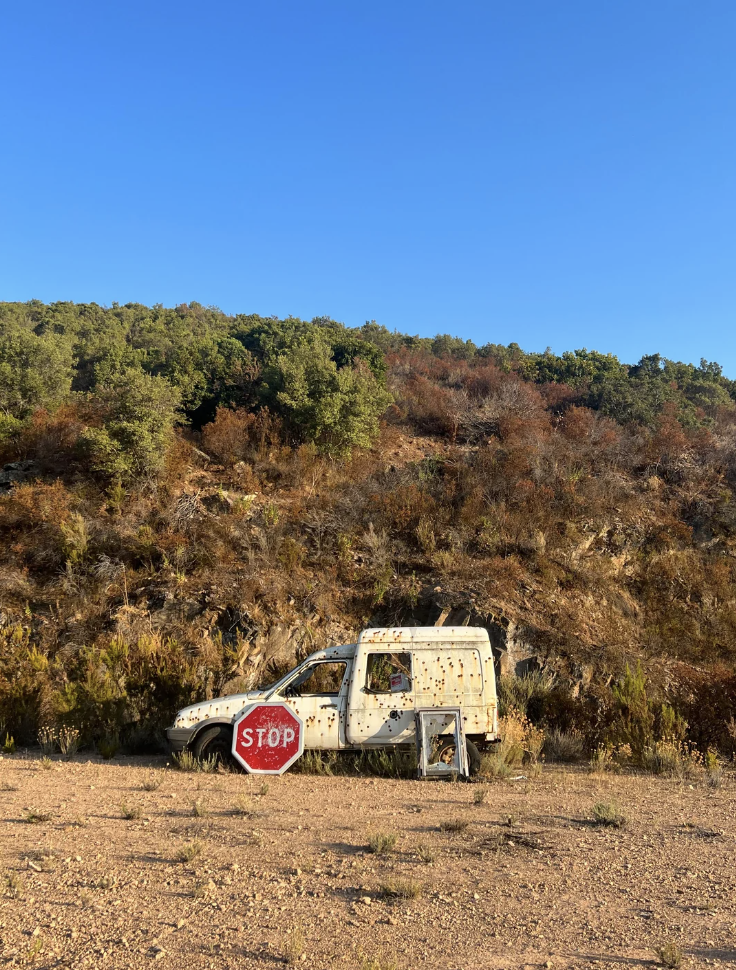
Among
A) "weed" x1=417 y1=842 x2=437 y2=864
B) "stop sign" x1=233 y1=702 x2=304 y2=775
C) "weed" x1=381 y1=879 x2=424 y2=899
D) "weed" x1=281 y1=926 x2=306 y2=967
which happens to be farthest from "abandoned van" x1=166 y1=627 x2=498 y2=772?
"weed" x1=281 y1=926 x2=306 y2=967

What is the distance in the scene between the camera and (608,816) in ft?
21.5

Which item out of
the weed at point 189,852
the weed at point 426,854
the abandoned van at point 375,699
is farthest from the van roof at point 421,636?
the weed at point 189,852

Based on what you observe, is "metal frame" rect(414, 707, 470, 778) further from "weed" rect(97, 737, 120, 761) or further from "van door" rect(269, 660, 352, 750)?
"weed" rect(97, 737, 120, 761)

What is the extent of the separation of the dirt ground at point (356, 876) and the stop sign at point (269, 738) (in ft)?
1.46

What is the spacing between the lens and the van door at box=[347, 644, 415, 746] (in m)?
8.62

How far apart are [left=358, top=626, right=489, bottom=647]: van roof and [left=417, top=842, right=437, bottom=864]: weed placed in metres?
3.50

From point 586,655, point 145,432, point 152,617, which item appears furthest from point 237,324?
point 586,655

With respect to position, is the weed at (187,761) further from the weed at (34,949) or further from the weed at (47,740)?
the weed at (34,949)

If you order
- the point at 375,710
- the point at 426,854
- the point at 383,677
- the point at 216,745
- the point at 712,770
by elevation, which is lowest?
the point at 712,770

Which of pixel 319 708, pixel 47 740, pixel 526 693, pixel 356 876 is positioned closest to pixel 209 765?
pixel 319 708

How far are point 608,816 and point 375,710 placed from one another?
124 inches

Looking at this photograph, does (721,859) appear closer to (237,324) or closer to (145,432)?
(145,432)

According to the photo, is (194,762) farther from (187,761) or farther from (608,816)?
(608,816)

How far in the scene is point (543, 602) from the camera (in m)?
14.0
